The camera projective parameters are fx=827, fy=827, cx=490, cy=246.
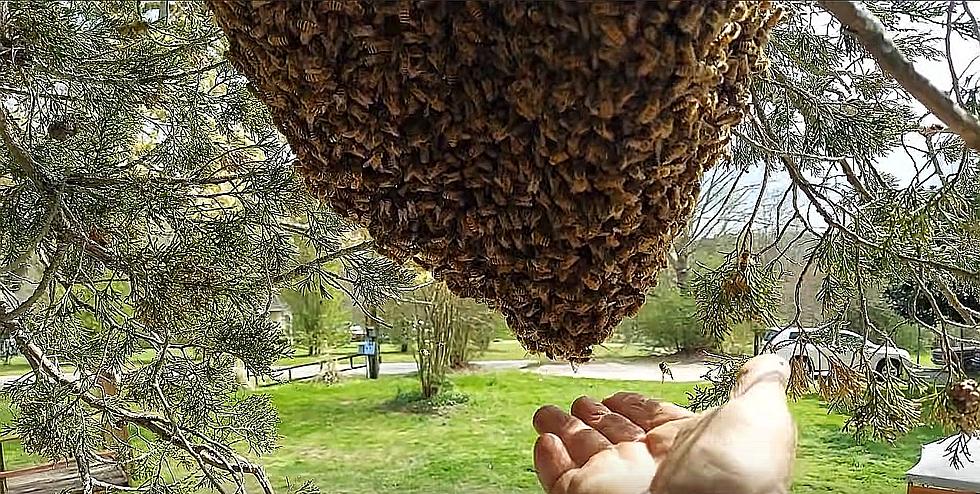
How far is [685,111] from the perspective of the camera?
14.6 inches

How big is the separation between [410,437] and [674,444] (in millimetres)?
1457

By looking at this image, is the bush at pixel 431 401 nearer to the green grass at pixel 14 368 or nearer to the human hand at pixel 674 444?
the green grass at pixel 14 368

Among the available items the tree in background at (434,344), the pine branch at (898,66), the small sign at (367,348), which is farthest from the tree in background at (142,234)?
the small sign at (367,348)

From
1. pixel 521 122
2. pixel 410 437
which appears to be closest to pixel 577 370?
pixel 410 437

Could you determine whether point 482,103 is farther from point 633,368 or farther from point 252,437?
point 633,368

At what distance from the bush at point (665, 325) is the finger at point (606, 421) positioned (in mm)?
535

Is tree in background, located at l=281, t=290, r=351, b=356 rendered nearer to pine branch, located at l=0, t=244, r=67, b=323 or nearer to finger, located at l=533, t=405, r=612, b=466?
Answer: pine branch, located at l=0, t=244, r=67, b=323

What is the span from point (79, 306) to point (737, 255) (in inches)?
28.6

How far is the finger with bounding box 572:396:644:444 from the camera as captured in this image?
59 centimetres

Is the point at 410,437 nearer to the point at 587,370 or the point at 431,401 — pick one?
the point at 431,401

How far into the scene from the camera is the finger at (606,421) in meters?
0.59

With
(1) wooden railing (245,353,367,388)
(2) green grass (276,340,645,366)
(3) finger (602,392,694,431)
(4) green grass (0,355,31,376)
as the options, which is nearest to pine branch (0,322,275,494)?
(4) green grass (0,355,31,376)

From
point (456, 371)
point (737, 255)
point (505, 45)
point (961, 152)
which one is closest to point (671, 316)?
point (737, 255)

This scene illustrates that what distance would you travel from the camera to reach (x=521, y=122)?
15.3 inches
